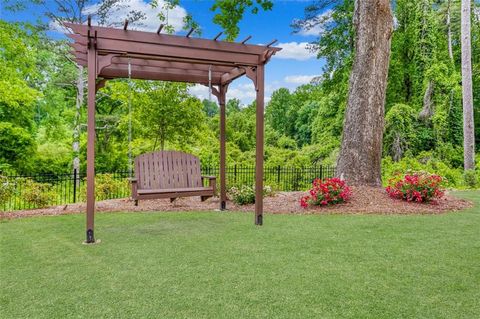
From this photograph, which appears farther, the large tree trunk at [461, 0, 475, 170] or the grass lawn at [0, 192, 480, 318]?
the large tree trunk at [461, 0, 475, 170]

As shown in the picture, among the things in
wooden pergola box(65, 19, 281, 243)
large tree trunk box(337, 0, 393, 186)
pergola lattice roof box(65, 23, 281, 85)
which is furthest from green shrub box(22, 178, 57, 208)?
large tree trunk box(337, 0, 393, 186)

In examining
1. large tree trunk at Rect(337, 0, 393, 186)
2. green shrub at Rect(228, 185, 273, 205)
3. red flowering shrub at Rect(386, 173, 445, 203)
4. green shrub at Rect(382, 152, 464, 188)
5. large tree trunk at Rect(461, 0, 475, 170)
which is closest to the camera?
red flowering shrub at Rect(386, 173, 445, 203)

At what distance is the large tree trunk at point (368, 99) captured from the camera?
7668 mm

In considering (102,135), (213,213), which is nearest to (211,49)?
(213,213)

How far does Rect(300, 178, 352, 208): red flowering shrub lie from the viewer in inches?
267

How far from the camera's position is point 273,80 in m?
36.8

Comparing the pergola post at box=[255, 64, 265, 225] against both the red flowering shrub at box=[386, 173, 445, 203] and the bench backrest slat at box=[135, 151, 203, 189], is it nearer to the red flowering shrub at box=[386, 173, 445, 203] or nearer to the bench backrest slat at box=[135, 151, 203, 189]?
the bench backrest slat at box=[135, 151, 203, 189]

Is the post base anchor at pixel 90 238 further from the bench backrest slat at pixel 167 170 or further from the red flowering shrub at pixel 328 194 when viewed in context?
the red flowering shrub at pixel 328 194

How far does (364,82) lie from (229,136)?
1411 centimetres

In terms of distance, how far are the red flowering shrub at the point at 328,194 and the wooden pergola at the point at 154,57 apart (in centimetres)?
178

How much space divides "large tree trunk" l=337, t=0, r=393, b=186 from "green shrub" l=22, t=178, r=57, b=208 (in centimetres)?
580

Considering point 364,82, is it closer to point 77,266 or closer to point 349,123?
point 349,123

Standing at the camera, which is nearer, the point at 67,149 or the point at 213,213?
the point at 213,213

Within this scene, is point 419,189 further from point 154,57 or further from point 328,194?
point 154,57
